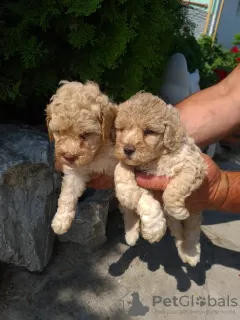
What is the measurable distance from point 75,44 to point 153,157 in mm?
1615

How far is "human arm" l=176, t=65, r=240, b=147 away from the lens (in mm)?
3371

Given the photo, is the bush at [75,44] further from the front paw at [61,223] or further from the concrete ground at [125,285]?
the concrete ground at [125,285]

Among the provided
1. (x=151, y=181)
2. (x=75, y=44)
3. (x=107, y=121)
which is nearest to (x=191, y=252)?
(x=151, y=181)

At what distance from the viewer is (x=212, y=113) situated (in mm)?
3436

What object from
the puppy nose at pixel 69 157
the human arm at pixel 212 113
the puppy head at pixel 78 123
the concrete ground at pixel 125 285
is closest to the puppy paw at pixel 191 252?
the concrete ground at pixel 125 285

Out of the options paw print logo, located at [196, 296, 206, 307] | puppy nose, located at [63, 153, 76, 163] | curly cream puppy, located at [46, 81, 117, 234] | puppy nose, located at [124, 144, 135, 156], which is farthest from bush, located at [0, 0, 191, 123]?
paw print logo, located at [196, 296, 206, 307]

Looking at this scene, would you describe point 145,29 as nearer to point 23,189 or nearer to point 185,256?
point 23,189

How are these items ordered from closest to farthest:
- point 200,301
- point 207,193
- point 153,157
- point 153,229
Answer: point 153,157 < point 153,229 < point 207,193 < point 200,301

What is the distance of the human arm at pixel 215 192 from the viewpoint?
112 inches

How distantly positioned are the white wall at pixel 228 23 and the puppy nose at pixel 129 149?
38.0ft

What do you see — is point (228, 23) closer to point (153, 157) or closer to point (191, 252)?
point (191, 252)

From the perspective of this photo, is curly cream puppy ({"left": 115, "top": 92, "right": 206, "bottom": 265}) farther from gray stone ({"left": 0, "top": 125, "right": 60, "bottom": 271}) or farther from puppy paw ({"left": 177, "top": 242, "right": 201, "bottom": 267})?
gray stone ({"left": 0, "top": 125, "right": 60, "bottom": 271})

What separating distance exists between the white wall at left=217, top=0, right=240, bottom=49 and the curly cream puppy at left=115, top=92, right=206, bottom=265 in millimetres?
11342

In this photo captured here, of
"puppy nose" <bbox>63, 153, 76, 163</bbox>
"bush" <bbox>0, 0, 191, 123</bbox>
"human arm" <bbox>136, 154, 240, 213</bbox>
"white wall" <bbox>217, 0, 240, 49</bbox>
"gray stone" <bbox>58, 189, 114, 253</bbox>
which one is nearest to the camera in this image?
"puppy nose" <bbox>63, 153, 76, 163</bbox>
